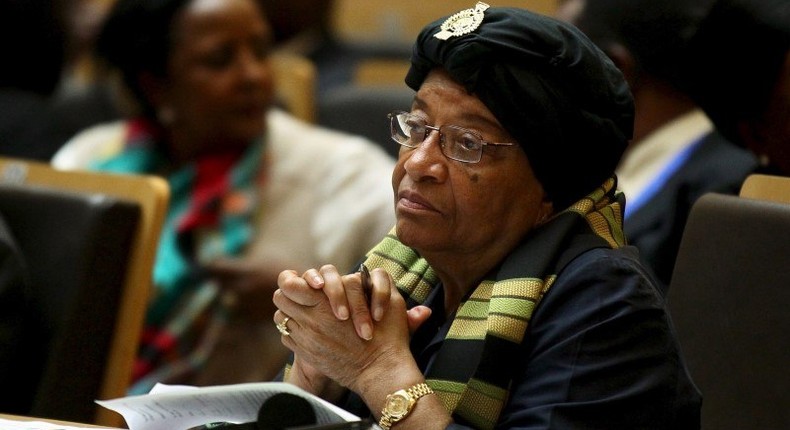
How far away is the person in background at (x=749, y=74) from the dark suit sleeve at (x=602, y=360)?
0.79 meters

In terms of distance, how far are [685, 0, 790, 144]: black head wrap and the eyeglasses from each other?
0.78 m

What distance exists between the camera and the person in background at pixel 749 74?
2.18m

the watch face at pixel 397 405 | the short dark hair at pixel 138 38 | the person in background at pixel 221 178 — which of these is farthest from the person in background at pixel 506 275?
the short dark hair at pixel 138 38

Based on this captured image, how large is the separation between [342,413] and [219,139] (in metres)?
1.87

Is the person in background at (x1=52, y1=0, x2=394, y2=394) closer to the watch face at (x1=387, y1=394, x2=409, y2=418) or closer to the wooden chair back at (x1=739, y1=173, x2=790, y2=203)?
the wooden chair back at (x1=739, y1=173, x2=790, y2=203)

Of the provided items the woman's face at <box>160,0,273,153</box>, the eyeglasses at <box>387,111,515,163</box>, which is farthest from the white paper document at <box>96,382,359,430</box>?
the woman's face at <box>160,0,273,153</box>

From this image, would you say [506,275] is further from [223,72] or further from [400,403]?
[223,72]

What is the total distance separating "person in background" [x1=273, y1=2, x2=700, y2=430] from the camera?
1.50 meters

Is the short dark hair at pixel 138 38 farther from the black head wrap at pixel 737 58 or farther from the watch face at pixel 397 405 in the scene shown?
the watch face at pixel 397 405

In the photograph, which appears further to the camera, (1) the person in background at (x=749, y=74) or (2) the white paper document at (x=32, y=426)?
(1) the person in background at (x=749, y=74)

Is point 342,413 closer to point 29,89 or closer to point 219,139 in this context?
point 219,139

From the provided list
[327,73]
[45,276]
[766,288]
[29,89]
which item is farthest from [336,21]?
[766,288]

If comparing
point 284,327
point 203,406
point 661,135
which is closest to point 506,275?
point 284,327

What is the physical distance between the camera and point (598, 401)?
1.46 meters
